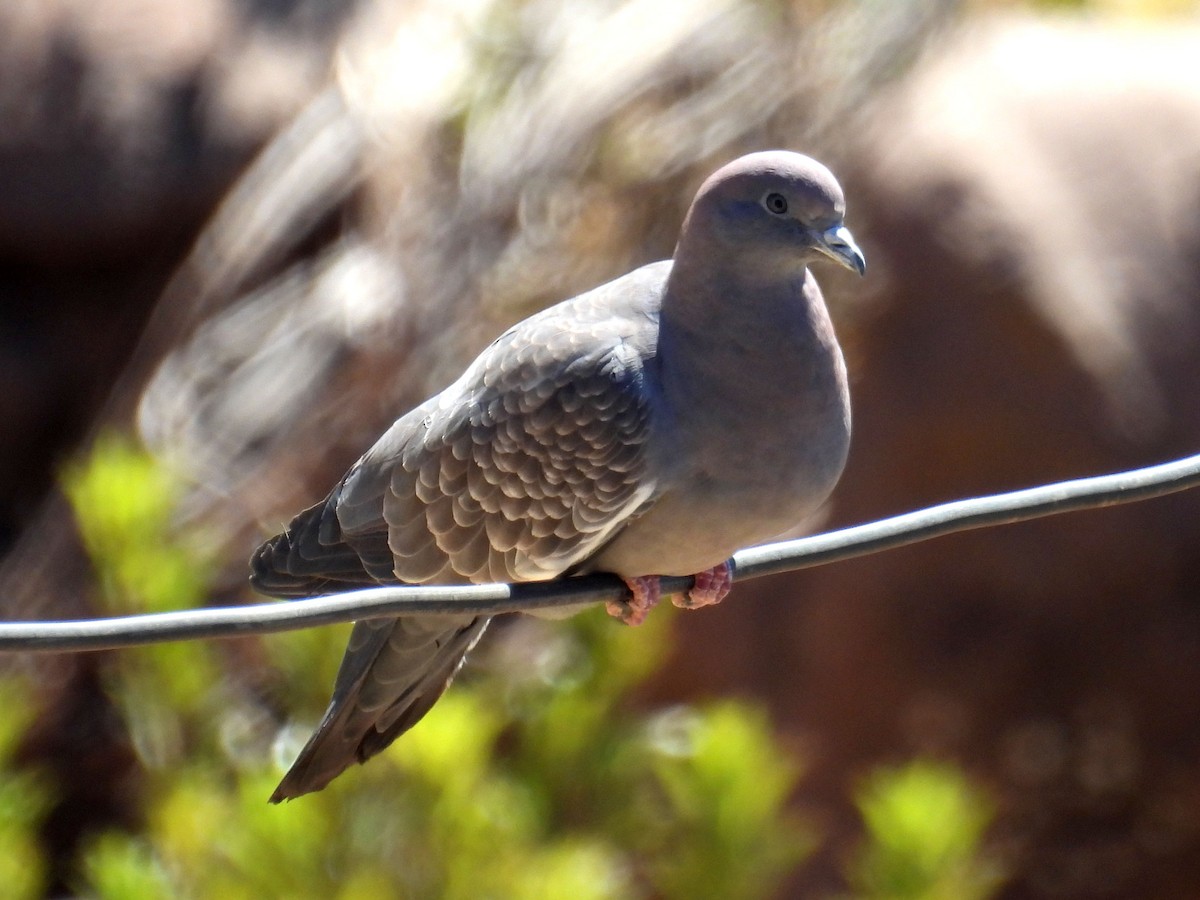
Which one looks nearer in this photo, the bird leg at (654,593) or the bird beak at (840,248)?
the bird beak at (840,248)

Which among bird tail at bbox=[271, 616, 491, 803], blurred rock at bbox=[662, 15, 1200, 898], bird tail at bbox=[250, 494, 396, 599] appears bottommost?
blurred rock at bbox=[662, 15, 1200, 898]

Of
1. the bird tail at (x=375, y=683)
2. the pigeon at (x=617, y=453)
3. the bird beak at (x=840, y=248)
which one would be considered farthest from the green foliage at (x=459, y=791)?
the bird beak at (x=840, y=248)

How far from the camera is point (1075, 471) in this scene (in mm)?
5848

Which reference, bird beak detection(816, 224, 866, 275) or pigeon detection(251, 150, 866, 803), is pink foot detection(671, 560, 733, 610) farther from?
bird beak detection(816, 224, 866, 275)

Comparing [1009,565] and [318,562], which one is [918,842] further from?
[1009,565]

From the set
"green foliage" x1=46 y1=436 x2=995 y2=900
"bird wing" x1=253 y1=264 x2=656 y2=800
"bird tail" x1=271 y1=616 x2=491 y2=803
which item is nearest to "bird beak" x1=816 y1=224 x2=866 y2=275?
"bird wing" x1=253 y1=264 x2=656 y2=800

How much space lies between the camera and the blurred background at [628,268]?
5.31m

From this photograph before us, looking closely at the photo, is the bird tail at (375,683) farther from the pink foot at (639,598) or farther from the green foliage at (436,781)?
the green foliage at (436,781)

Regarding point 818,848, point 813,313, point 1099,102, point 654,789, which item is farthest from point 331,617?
point 1099,102

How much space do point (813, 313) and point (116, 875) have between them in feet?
7.92

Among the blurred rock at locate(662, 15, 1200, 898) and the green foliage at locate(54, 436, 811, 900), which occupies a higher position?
the green foliage at locate(54, 436, 811, 900)

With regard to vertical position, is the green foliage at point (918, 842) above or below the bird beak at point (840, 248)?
below

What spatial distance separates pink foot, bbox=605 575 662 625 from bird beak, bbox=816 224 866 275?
0.75m

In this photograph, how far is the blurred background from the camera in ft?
17.4
